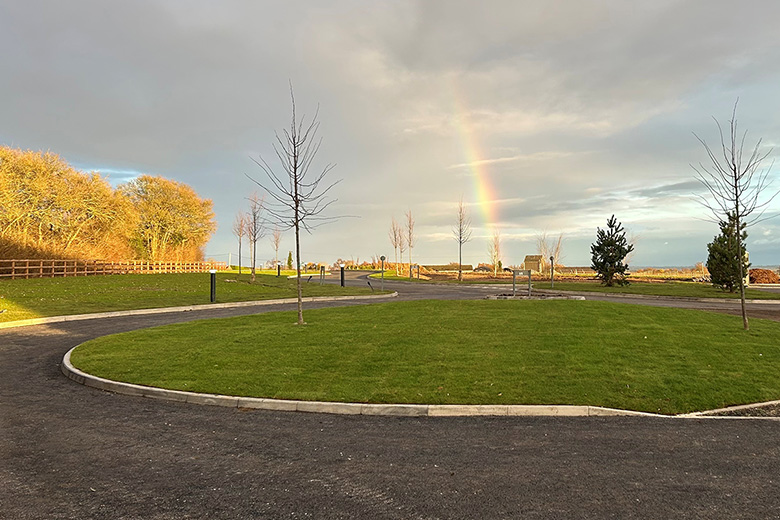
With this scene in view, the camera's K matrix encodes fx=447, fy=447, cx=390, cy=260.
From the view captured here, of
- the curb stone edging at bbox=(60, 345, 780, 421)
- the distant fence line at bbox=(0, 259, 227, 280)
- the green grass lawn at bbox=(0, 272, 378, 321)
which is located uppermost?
the distant fence line at bbox=(0, 259, 227, 280)

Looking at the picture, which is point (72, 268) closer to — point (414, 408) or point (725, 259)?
point (414, 408)

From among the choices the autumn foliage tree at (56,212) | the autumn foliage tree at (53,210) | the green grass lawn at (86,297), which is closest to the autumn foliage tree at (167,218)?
the autumn foliage tree at (56,212)

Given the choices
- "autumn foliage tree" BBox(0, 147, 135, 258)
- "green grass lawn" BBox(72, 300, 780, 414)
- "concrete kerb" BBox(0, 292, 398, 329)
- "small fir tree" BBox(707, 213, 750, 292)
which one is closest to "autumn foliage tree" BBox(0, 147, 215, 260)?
"autumn foliage tree" BBox(0, 147, 135, 258)

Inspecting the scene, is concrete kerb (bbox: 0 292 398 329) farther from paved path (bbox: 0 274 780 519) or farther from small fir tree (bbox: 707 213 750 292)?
small fir tree (bbox: 707 213 750 292)

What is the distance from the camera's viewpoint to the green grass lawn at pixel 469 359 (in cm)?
767

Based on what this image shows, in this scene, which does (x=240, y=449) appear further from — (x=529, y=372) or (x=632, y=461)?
(x=529, y=372)

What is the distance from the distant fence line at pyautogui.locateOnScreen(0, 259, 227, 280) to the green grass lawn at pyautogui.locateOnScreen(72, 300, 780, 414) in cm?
3120

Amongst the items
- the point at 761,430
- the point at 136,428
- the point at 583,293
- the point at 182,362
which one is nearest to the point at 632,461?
the point at 761,430

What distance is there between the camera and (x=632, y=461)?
5023 millimetres

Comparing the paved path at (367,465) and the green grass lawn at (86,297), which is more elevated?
the green grass lawn at (86,297)

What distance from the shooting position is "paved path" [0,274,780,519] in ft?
13.0

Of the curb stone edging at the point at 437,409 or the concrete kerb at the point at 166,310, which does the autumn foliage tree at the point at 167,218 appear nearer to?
the concrete kerb at the point at 166,310

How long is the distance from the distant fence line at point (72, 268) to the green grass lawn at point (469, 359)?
31.2 meters

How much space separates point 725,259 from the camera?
27.9m
